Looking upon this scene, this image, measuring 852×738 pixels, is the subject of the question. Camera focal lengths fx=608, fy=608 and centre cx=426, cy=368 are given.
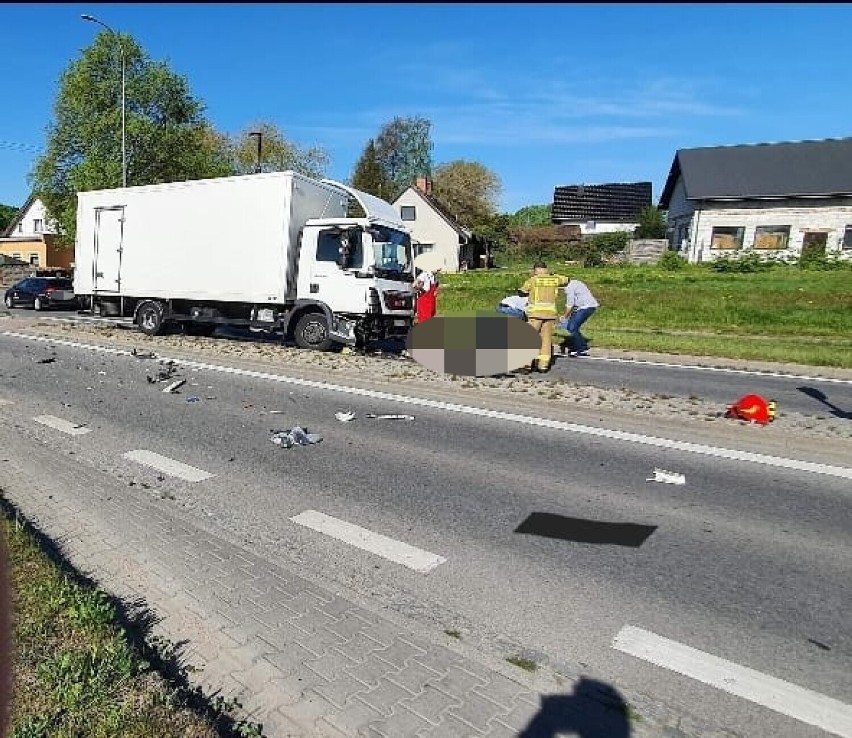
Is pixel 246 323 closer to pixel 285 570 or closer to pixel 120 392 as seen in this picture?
pixel 120 392

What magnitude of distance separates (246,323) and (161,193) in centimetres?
408

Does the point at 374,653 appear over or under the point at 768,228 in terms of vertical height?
under

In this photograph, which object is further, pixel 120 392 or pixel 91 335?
pixel 91 335

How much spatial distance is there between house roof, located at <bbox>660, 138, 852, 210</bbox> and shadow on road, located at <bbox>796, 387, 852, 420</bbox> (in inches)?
1164

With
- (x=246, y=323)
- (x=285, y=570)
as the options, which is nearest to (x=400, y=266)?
(x=246, y=323)

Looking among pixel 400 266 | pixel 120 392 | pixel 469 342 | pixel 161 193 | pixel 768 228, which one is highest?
pixel 768 228

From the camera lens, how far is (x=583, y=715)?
254 cm

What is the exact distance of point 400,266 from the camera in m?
13.1

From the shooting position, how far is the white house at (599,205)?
8719cm

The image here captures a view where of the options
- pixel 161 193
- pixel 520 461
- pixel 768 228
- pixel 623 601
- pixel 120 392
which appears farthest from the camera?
pixel 768 228

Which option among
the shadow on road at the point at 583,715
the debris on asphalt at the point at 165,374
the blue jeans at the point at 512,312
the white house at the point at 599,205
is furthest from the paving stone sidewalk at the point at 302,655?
the white house at the point at 599,205

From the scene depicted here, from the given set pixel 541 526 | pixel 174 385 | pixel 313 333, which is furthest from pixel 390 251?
pixel 541 526

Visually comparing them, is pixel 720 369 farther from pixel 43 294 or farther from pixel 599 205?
pixel 599 205

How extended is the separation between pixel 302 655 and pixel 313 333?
1050 cm
